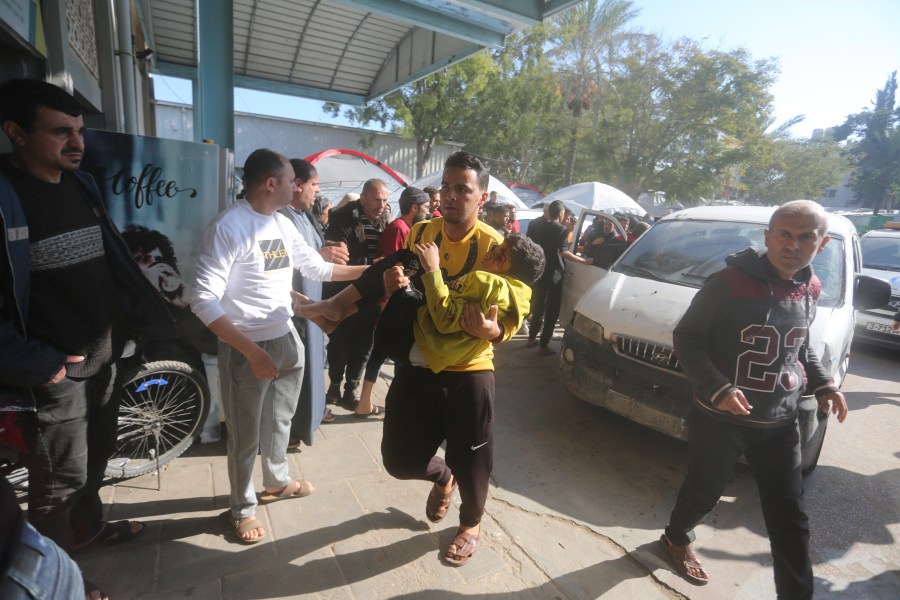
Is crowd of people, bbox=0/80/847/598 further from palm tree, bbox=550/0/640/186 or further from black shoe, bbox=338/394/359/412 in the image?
palm tree, bbox=550/0/640/186

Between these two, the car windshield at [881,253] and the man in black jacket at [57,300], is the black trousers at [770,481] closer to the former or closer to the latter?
the man in black jacket at [57,300]

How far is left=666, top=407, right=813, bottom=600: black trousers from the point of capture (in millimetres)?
2061

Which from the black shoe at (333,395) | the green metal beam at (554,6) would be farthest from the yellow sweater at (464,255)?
the green metal beam at (554,6)

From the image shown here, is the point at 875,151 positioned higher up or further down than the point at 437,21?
higher up

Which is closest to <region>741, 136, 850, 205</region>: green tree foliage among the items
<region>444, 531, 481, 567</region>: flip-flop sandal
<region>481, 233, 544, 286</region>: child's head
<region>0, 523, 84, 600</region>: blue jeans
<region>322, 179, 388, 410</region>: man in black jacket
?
<region>322, 179, 388, 410</region>: man in black jacket

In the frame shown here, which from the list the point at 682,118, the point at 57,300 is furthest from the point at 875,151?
the point at 57,300

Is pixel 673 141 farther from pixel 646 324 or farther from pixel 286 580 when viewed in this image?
pixel 286 580

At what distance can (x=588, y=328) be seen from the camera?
3.83 metres

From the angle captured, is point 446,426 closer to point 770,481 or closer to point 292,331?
point 292,331

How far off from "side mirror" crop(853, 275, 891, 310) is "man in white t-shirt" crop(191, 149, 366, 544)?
403 cm

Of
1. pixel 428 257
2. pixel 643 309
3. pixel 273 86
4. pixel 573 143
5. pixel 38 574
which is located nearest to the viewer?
pixel 38 574

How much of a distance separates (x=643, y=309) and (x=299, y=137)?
1913cm

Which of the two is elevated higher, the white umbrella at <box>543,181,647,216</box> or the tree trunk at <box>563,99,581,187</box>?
the tree trunk at <box>563,99,581,187</box>

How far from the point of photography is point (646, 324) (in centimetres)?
347
